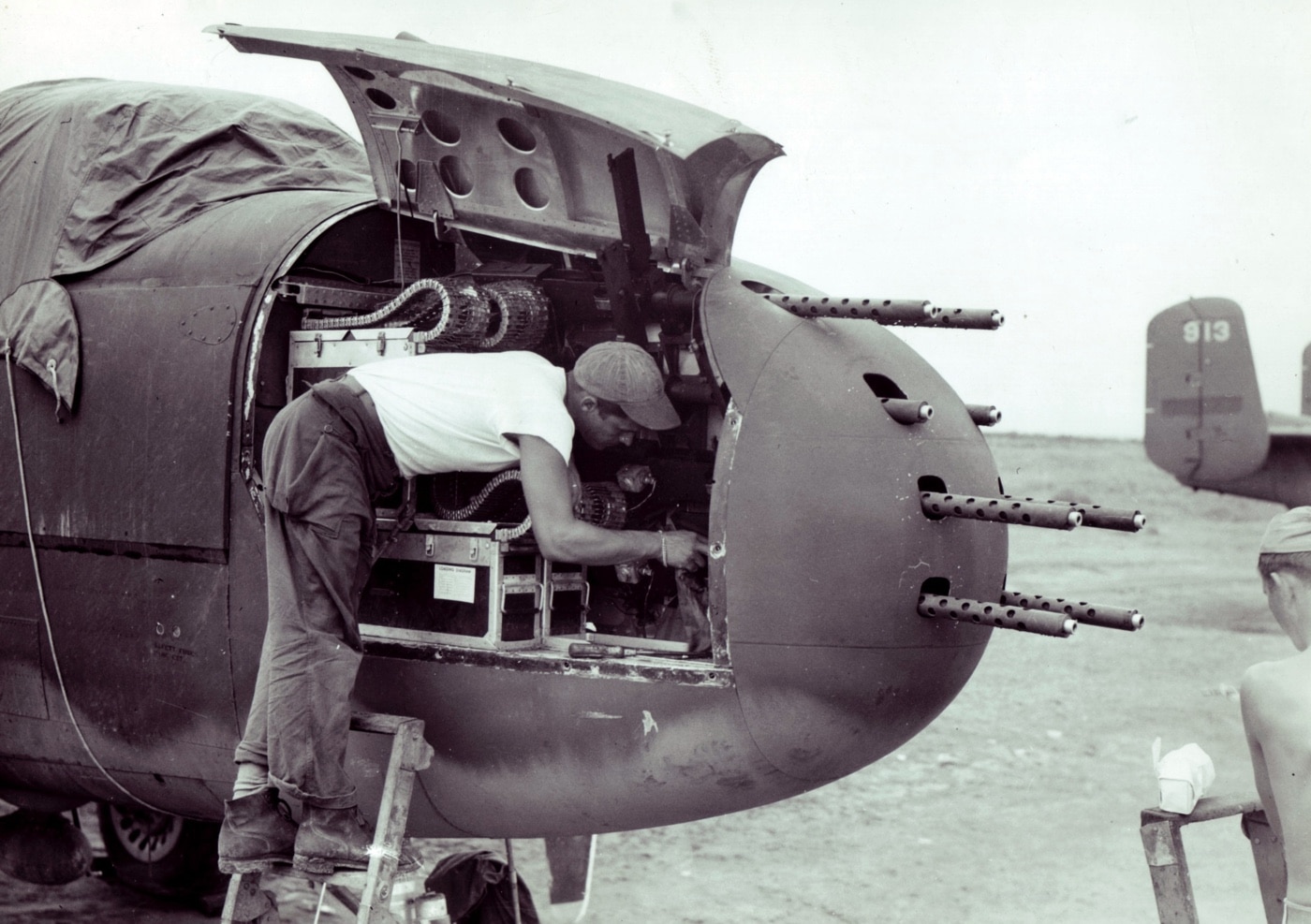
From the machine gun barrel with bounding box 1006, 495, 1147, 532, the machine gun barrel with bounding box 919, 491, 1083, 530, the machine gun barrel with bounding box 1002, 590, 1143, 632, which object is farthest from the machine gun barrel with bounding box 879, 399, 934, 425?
the machine gun barrel with bounding box 1002, 590, 1143, 632

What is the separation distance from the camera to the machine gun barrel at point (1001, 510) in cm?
303

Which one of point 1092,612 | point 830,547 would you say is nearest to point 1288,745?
point 1092,612

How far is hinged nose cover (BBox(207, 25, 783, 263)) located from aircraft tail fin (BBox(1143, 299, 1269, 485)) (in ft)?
38.6

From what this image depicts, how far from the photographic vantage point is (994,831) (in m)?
7.03

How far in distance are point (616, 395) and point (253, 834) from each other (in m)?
1.42

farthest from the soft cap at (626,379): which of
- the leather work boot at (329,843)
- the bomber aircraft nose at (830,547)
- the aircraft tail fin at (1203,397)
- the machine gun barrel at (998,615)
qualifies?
the aircraft tail fin at (1203,397)

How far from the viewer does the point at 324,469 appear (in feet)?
11.4

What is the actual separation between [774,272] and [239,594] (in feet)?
5.62

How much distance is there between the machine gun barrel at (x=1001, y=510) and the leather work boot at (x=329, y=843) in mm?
1561

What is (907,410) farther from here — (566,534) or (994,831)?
(994,831)

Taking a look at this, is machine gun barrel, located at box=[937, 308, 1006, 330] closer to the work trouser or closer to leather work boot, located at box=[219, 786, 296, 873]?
the work trouser

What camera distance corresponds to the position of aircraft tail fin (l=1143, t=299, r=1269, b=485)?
560 inches

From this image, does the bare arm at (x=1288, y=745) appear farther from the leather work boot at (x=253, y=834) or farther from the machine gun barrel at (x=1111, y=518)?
the leather work boot at (x=253, y=834)

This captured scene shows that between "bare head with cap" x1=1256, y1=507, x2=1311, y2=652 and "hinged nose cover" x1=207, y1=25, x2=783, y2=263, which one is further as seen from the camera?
"hinged nose cover" x1=207, y1=25, x2=783, y2=263
